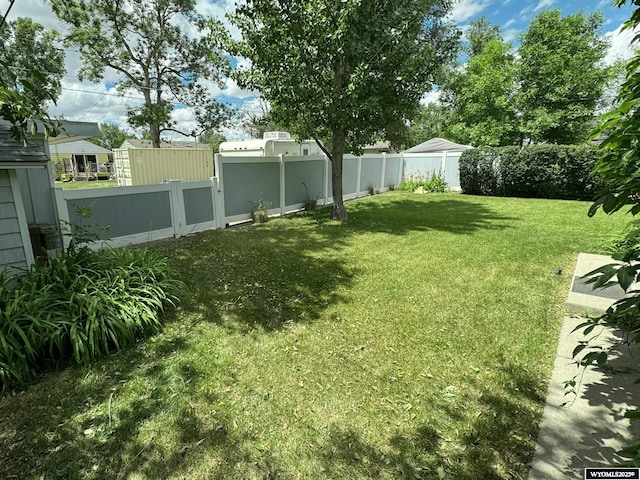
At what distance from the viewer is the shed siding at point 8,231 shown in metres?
3.15

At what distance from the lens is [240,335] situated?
10.8 feet

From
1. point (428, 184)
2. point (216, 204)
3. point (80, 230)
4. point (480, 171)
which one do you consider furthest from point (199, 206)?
point (480, 171)

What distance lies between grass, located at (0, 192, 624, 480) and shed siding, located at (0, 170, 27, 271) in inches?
56.3

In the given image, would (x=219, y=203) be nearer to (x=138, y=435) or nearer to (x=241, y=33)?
(x=241, y=33)

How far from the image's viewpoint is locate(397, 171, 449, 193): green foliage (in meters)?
14.5

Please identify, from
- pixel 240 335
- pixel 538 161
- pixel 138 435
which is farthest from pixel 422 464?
pixel 538 161

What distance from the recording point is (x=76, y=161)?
94.1 ft

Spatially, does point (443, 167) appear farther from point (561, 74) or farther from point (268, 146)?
point (561, 74)

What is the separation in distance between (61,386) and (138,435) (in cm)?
97

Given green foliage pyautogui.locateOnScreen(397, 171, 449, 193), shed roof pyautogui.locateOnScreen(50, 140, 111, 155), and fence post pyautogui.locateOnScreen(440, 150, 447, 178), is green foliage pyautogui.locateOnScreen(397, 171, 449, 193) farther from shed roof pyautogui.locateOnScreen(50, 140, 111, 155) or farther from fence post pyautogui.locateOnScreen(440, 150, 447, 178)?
shed roof pyautogui.locateOnScreen(50, 140, 111, 155)

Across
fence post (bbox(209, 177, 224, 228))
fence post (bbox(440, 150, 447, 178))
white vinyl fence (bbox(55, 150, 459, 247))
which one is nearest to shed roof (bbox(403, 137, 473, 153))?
fence post (bbox(440, 150, 447, 178))


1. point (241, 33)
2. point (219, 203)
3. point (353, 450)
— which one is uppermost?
point (241, 33)

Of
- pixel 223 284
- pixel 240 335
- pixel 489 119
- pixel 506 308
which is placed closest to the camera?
pixel 240 335

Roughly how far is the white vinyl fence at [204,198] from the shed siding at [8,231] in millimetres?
657
